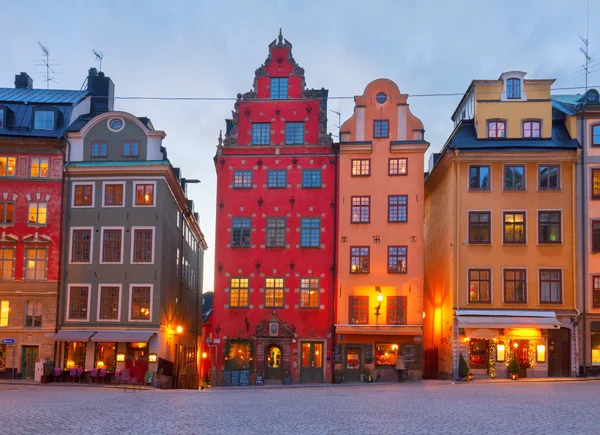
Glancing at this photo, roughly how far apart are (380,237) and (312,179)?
559cm

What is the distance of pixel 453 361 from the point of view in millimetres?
48281

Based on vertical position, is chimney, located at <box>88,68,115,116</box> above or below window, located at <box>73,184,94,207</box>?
above

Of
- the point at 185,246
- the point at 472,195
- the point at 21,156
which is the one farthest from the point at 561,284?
the point at 21,156

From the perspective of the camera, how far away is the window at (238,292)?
52.1 m

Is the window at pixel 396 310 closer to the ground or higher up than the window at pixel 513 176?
closer to the ground

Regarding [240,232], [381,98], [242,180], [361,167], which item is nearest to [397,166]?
[361,167]

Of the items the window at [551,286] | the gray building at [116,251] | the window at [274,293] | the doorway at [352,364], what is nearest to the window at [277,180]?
the window at [274,293]

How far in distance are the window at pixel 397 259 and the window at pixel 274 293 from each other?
6809mm

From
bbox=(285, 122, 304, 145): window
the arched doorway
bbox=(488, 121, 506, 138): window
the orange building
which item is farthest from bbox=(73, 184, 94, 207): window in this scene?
bbox=(488, 121, 506, 138): window

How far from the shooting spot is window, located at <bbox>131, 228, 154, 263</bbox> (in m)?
51.2

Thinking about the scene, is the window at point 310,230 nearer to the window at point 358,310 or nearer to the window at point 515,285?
the window at point 358,310

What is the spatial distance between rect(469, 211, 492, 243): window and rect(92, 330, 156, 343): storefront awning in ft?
65.2

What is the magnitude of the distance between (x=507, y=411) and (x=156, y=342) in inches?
1146

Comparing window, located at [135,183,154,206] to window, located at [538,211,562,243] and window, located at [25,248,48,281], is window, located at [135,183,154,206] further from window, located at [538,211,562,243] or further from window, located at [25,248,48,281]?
window, located at [538,211,562,243]
